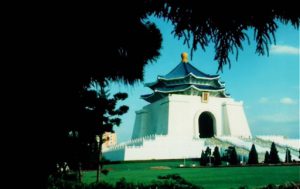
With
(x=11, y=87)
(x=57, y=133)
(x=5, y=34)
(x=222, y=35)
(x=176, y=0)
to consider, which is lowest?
(x=57, y=133)

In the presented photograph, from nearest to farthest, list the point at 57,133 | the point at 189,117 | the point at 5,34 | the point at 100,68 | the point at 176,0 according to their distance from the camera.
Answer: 1. the point at 5,34
2. the point at 57,133
3. the point at 176,0
4. the point at 100,68
5. the point at 189,117

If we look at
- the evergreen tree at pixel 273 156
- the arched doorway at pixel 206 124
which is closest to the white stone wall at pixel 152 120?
the arched doorway at pixel 206 124

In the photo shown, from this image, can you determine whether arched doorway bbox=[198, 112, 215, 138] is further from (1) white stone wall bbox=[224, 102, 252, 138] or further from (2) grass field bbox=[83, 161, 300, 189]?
(2) grass field bbox=[83, 161, 300, 189]

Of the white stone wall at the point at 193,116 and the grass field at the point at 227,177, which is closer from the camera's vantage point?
the grass field at the point at 227,177

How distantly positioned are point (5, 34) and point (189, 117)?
122ft

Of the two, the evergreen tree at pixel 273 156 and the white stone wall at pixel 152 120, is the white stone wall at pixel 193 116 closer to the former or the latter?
the white stone wall at pixel 152 120

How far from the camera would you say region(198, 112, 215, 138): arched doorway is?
139ft

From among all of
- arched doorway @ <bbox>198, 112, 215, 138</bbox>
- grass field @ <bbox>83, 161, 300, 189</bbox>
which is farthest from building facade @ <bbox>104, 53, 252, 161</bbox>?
grass field @ <bbox>83, 161, 300, 189</bbox>

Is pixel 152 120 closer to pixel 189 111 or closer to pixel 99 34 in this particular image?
pixel 189 111

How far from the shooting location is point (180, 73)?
44.4 meters

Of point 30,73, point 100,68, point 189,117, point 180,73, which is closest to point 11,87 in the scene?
point 30,73

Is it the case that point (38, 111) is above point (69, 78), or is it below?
below

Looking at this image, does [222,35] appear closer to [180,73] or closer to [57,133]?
[57,133]

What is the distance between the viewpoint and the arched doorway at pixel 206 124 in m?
42.4
